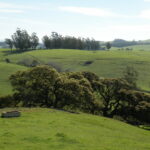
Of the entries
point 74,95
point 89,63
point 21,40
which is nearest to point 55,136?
point 74,95

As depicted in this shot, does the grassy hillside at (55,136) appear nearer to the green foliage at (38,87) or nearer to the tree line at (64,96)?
the tree line at (64,96)

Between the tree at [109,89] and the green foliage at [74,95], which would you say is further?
the tree at [109,89]

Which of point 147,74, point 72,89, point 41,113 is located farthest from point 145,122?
point 147,74

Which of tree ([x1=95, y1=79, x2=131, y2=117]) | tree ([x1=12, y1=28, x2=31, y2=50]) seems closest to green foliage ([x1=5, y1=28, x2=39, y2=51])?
tree ([x1=12, y1=28, x2=31, y2=50])

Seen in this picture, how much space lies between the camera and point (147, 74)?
406 ft

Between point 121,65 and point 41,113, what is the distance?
10426cm

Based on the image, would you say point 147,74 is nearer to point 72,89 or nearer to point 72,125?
point 72,89

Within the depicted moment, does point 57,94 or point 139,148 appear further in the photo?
point 57,94

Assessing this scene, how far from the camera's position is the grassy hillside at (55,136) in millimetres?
23797

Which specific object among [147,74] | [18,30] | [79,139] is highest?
[18,30]

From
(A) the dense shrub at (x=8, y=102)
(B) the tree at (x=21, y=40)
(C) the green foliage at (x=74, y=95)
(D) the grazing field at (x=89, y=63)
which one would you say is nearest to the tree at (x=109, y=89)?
(C) the green foliage at (x=74, y=95)

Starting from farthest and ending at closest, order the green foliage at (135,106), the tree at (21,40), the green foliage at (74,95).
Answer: the tree at (21,40)
the green foliage at (135,106)
the green foliage at (74,95)

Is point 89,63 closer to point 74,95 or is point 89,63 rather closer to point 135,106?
point 135,106

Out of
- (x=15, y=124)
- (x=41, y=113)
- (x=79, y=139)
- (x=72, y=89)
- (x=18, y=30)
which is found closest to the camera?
(x=79, y=139)
